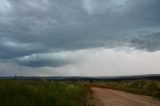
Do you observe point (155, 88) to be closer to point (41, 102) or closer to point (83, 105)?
point (83, 105)

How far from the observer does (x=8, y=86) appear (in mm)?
18172

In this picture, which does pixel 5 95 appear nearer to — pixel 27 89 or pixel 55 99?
pixel 27 89

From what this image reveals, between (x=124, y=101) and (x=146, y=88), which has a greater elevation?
(x=146, y=88)

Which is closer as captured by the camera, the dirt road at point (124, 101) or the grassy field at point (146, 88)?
the dirt road at point (124, 101)

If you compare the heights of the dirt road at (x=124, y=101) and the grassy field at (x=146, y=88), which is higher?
the grassy field at (x=146, y=88)

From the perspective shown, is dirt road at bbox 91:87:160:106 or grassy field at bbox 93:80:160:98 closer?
dirt road at bbox 91:87:160:106

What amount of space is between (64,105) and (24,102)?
5.39 meters

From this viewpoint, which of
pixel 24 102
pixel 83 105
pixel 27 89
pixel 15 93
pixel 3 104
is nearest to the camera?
pixel 3 104

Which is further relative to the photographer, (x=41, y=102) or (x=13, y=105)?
(x=41, y=102)

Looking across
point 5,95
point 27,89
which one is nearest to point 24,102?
point 5,95

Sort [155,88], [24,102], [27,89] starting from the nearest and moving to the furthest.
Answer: [24,102], [27,89], [155,88]

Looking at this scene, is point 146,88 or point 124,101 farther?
point 146,88

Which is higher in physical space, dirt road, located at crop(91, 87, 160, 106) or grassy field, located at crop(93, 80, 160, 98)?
grassy field, located at crop(93, 80, 160, 98)

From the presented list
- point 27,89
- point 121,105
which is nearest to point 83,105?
point 121,105
